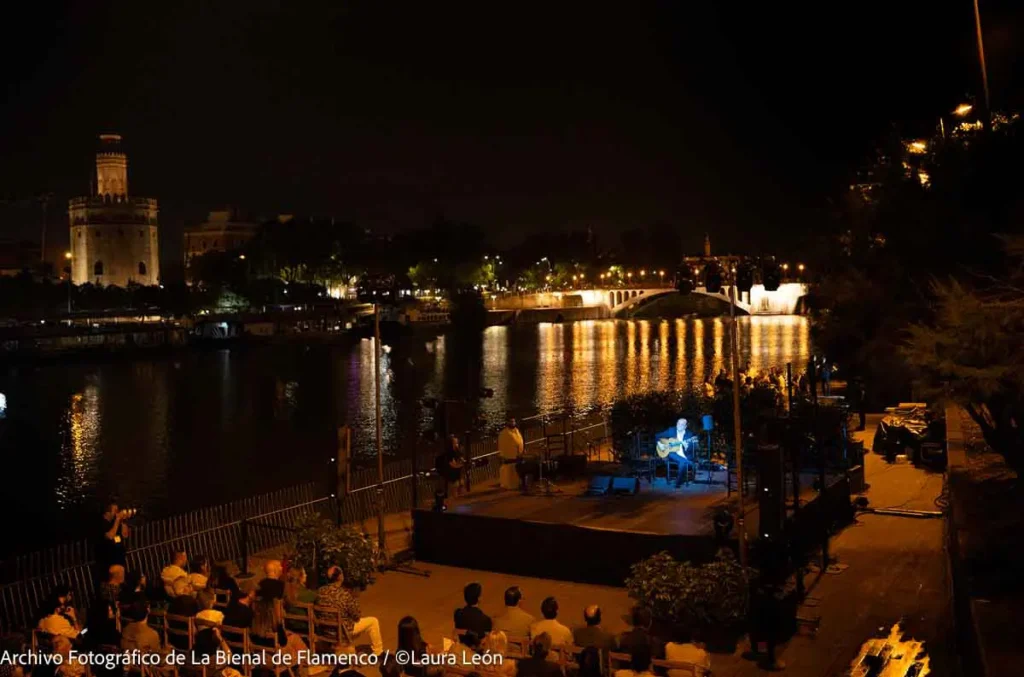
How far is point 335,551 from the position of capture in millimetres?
12836

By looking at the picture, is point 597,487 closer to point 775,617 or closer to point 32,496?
point 775,617

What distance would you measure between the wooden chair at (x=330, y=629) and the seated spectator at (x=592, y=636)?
7.11 ft

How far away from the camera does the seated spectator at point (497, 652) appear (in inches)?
325

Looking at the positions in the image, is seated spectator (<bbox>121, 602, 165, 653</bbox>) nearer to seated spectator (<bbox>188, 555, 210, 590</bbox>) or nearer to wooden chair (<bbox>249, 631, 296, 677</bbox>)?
wooden chair (<bbox>249, 631, 296, 677</bbox>)

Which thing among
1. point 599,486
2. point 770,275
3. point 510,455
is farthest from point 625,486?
point 770,275

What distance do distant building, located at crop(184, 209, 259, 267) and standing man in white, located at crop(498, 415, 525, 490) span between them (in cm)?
15065

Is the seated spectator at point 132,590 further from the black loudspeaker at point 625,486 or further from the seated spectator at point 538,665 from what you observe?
the black loudspeaker at point 625,486

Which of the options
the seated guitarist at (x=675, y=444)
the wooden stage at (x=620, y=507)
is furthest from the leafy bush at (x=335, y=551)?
the seated guitarist at (x=675, y=444)

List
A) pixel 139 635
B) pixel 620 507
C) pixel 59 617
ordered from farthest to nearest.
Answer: pixel 620 507 → pixel 59 617 → pixel 139 635

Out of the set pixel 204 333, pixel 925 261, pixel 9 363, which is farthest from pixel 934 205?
pixel 204 333

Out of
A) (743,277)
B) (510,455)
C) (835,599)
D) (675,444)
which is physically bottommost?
(835,599)

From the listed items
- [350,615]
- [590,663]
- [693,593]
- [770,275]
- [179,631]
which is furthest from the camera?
[770,275]

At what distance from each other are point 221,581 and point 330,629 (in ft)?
5.33

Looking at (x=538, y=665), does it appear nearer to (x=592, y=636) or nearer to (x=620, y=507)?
(x=592, y=636)
